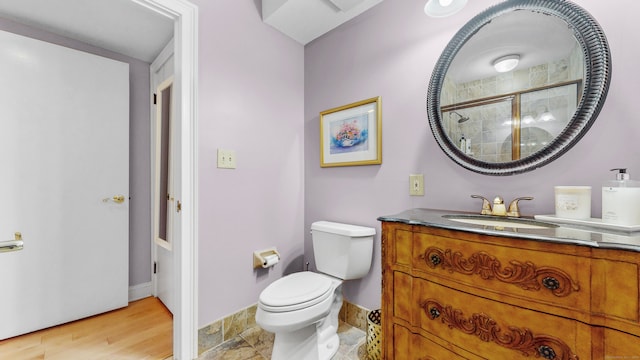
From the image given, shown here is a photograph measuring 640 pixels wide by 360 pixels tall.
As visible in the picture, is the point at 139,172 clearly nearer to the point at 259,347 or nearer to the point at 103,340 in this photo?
the point at 103,340

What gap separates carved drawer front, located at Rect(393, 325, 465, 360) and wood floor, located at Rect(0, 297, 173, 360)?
1367 millimetres

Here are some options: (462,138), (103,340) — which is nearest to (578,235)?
(462,138)

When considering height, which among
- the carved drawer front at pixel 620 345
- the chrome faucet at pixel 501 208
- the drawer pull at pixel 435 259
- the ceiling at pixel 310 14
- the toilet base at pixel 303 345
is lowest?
the toilet base at pixel 303 345

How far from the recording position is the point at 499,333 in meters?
0.75

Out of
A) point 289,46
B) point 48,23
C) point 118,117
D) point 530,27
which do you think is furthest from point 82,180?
point 530,27

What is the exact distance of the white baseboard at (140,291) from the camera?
2.13 metres

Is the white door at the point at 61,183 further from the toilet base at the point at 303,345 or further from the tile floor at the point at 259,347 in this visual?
the toilet base at the point at 303,345

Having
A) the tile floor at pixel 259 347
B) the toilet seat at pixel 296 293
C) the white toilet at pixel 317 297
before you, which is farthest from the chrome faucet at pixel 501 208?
the tile floor at pixel 259 347

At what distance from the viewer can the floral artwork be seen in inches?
65.1

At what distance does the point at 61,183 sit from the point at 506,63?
291 cm

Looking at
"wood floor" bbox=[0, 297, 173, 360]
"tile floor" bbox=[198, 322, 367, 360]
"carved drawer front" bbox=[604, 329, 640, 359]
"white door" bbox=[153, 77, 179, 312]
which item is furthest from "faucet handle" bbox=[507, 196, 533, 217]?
"white door" bbox=[153, 77, 179, 312]

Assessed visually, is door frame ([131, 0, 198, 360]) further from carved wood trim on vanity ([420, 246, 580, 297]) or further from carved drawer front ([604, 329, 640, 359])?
carved drawer front ([604, 329, 640, 359])

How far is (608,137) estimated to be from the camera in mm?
909

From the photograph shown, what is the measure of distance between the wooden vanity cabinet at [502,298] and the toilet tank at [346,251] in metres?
0.45
